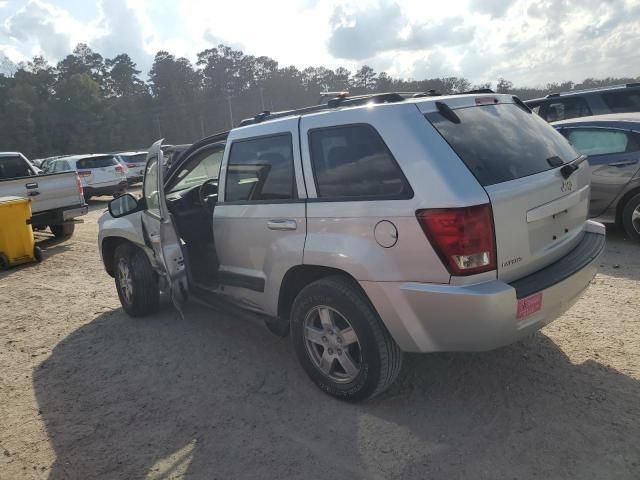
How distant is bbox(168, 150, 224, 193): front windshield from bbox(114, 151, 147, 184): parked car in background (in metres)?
16.8

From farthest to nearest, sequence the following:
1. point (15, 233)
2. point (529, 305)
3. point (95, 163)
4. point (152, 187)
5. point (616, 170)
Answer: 1. point (95, 163)
2. point (15, 233)
3. point (616, 170)
4. point (152, 187)
5. point (529, 305)

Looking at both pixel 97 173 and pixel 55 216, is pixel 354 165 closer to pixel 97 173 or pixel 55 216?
pixel 55 216

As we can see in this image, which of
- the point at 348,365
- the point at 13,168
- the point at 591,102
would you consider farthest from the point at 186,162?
the point at 591,102

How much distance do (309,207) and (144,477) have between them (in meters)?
1.85

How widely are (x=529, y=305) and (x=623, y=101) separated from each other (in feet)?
25.8

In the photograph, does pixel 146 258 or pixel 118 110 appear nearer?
pixel 146 258

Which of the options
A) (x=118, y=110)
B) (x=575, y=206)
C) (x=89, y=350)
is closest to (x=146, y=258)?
(x=89, y=350)

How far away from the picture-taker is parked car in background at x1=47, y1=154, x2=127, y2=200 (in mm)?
16641

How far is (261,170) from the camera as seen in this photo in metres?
3.68

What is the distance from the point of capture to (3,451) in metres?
3.09

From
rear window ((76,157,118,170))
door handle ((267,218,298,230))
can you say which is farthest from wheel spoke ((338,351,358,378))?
rear window ((76,157,118,170))

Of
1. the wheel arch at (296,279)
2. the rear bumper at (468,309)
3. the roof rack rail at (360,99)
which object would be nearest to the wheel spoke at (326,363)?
the wheel arch at (296,279)

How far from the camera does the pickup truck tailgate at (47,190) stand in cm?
895

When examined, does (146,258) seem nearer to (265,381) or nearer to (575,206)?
(265,381)
